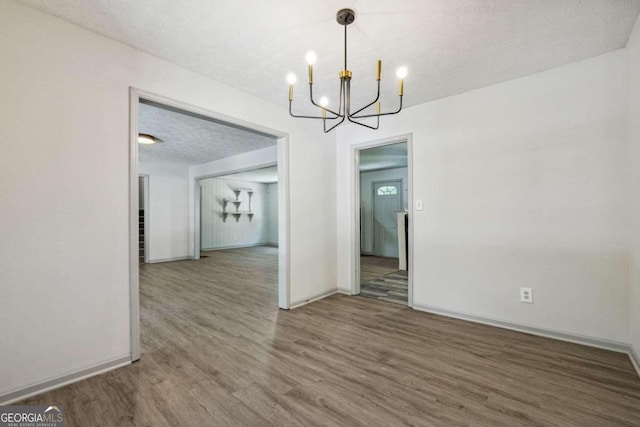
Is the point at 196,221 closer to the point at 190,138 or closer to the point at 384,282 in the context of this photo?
the point at 190,138

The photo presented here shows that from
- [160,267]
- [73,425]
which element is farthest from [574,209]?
[160,267]

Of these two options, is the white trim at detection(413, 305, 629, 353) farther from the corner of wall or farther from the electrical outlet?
the electrical outlet

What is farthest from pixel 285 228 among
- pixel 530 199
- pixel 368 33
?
pixel 530 199

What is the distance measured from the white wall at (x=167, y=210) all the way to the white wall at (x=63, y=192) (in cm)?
511

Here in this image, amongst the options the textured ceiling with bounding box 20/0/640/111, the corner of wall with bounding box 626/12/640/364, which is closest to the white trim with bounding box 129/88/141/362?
the textured ceiling with bounding box 20/0/640/111

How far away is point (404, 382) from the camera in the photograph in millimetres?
1807

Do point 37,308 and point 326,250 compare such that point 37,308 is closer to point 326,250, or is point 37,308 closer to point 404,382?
point 404,382

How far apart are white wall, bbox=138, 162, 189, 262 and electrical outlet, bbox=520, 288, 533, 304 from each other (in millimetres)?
7073

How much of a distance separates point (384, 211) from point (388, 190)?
0.60 metres

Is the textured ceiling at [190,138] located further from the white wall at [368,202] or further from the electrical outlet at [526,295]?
the white wall at [368,202]

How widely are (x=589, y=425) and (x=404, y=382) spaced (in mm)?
943

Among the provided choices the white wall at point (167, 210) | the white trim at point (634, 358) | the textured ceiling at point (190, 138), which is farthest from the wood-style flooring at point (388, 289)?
the white wall at point (167, 210)

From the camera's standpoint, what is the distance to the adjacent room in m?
1.64

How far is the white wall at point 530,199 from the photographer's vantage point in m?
2.22
